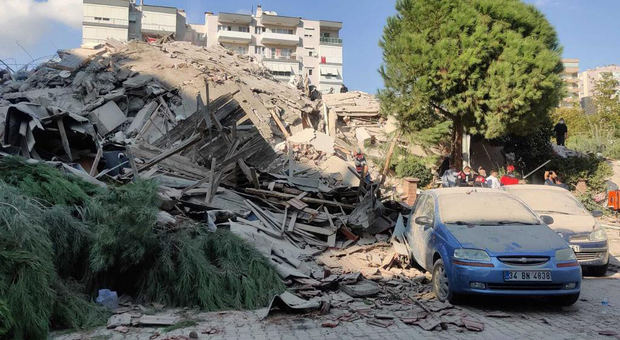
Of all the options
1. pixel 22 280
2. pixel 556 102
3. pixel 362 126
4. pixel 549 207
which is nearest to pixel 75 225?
pixel 22 280

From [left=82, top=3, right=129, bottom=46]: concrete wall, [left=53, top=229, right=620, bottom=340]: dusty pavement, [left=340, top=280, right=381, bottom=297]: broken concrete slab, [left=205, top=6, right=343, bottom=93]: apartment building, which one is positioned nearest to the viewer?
[left=53, top=229, right=620, bottom=340]: dusty pavement

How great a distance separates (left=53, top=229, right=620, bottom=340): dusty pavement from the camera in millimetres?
5051

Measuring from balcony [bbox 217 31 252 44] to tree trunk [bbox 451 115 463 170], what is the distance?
54.9 meters

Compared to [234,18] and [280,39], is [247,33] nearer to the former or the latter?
[234,18]

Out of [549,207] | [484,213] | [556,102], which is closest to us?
[484,213]

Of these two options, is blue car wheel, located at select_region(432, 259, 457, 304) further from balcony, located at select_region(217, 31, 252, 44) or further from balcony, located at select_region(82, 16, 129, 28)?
balcony, located at select_region(82, 16, 129, 28)

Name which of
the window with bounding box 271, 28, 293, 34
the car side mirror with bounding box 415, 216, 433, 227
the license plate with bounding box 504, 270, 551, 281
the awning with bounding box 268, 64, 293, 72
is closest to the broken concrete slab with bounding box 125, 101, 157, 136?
the car side mirror with bounding box 415, 216, 433, 227

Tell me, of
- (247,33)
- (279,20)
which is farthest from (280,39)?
(247,33)

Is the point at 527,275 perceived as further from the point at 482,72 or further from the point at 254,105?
the point at 254,105

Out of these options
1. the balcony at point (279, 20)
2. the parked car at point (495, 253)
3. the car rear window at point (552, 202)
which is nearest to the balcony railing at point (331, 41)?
the balcony at point (279, 20)

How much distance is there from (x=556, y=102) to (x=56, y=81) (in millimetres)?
23752

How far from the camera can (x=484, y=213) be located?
7203 mm

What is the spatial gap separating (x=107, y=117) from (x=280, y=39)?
54322 mm

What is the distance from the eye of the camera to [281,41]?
71.8 meters
